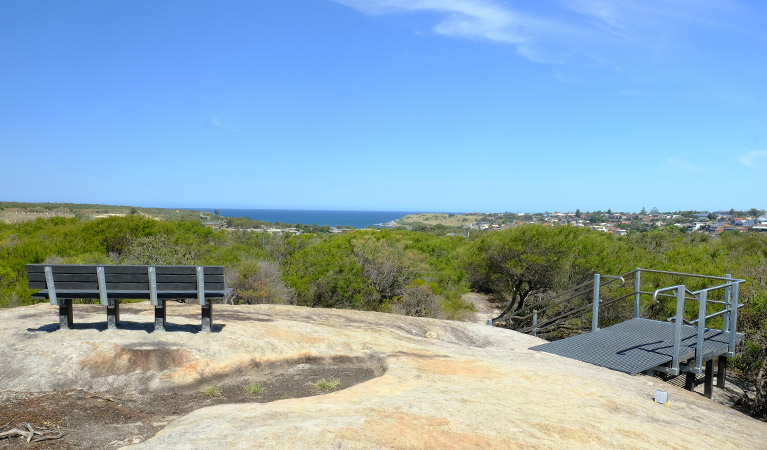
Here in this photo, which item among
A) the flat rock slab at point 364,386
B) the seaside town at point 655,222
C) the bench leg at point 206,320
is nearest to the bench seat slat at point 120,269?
the bench leg at point 206,320

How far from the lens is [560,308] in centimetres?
2116

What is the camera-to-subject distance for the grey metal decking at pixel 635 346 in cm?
889

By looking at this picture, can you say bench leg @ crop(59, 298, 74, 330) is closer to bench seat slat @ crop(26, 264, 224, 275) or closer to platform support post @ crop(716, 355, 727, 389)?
bench seat slat @ crop(26, 264, 224, 275)

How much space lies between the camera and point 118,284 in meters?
7.23

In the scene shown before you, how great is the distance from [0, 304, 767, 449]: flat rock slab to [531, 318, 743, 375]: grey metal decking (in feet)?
1.99

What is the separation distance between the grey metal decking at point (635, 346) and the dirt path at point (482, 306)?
13.7 m

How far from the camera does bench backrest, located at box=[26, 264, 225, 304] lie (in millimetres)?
7086

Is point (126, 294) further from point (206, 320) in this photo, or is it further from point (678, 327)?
point (678, 327)

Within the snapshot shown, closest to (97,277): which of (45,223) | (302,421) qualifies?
(302,421)

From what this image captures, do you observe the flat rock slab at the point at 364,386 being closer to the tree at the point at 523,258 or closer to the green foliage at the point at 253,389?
the green foliage at the point at 253,389

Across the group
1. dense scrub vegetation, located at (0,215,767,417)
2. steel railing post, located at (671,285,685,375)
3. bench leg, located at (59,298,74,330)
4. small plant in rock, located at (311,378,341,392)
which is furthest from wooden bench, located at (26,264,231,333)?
dense scrub vegetation, located at (0,215,767,417)

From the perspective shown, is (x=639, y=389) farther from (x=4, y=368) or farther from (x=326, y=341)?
(x=4, y=368)

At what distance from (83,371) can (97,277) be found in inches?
61.3

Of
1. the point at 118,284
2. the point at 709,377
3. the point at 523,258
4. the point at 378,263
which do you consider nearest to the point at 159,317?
the point at 118,284
